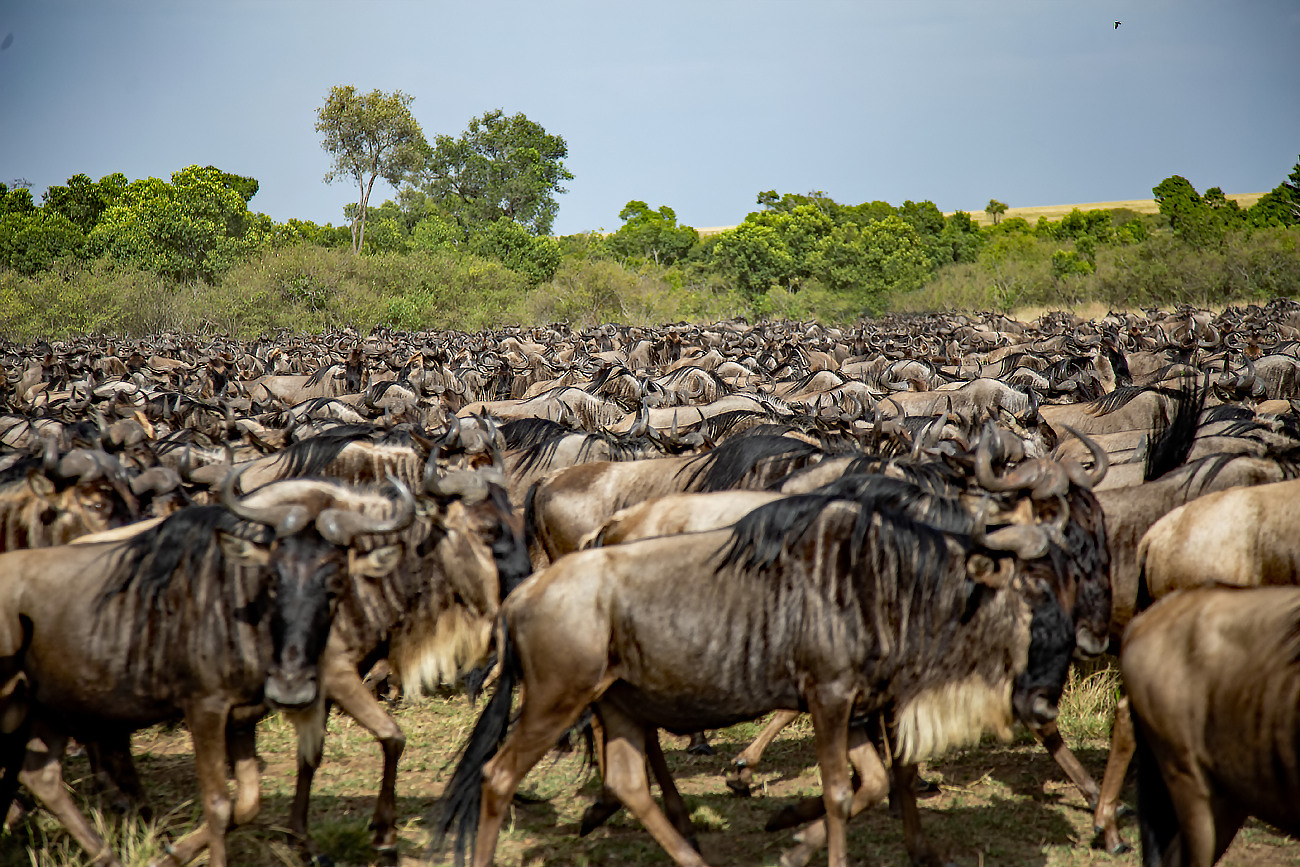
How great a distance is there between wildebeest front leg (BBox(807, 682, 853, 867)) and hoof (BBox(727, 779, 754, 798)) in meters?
1.29

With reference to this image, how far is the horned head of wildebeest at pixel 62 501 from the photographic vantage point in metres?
5.24

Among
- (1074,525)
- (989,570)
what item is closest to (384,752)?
(989,570)

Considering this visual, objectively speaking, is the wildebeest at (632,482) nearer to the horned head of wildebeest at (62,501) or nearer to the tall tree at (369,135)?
the horned head of wildebeest at (62,501)

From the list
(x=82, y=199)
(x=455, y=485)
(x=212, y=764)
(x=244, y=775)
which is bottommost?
(x=244, y=775)

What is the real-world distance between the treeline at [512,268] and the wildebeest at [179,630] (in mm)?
37801

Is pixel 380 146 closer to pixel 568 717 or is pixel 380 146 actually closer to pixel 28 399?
pixel 28 399

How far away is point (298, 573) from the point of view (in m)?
3.77

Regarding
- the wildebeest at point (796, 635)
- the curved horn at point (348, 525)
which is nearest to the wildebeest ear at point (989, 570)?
the wildebeest at point (796, 635)

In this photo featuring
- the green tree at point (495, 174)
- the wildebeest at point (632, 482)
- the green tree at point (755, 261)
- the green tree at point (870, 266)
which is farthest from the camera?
the green tree at point (495, 174)

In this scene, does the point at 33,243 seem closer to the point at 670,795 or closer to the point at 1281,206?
the point at 670,795

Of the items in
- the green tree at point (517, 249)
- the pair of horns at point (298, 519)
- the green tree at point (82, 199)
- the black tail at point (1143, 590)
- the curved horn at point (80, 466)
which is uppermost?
the green tree at point (82, 199)

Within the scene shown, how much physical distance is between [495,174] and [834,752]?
2874 inches

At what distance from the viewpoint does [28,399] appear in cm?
1627

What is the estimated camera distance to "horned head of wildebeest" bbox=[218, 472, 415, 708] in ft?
12.2
